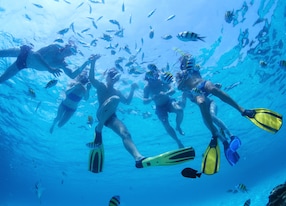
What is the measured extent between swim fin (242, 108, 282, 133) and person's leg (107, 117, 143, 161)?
10.8ft

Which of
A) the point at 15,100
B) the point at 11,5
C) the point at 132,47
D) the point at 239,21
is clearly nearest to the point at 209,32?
the point at 239,21

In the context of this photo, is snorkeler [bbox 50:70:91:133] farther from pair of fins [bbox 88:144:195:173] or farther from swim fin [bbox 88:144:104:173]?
pair of fins [bbox 88:144:195:173]

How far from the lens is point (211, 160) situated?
6.17 metres

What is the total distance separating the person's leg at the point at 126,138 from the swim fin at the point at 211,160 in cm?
181

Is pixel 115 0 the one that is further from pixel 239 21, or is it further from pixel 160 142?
pixel 160 142

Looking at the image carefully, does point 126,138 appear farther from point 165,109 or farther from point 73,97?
point 73,97

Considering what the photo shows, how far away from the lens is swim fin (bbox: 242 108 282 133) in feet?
19.7

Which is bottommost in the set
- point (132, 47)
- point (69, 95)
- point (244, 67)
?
point (69, 95)

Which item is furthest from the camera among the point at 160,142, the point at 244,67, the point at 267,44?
the point at 160,142

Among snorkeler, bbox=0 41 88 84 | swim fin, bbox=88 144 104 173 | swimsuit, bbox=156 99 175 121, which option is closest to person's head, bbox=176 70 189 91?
swimsuit, bbox=156 99 175 121

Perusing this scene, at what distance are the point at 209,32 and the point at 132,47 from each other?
5.11 metres

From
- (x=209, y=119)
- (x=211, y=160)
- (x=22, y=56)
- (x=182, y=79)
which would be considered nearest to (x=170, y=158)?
(x=211, y=160)

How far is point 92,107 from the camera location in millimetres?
20625

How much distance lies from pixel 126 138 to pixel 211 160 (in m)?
3.02
